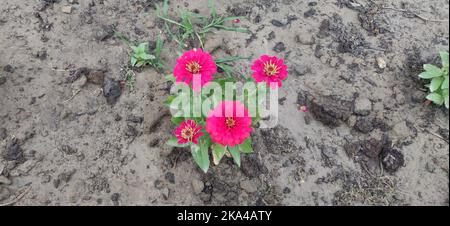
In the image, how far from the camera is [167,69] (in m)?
2.92

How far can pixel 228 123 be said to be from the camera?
203 centimetres

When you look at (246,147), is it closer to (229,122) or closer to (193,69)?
(229,122)

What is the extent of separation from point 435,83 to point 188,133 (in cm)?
168

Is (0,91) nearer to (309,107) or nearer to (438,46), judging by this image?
(309,107)

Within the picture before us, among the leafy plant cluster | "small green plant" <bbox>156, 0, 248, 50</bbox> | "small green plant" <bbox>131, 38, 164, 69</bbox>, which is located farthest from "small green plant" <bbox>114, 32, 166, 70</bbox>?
the leafy plant cluster

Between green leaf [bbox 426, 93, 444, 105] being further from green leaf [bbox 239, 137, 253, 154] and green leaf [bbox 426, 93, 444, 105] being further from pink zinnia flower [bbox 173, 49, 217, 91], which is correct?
pink zinnia flower [bbox 173, 49, 217, 91]

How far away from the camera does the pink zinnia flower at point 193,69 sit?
7.09ft

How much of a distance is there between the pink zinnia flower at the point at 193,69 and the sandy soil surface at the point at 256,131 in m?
0.63

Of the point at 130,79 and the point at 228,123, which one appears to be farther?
the point at 130,79

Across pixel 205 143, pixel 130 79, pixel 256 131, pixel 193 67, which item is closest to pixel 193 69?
pixel 193 67

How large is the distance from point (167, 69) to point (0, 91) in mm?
1179

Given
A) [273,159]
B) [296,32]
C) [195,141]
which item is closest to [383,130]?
[273,159]

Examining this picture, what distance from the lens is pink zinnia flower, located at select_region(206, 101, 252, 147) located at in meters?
2.01

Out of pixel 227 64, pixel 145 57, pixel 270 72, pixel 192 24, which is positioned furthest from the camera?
pixel 192 24
